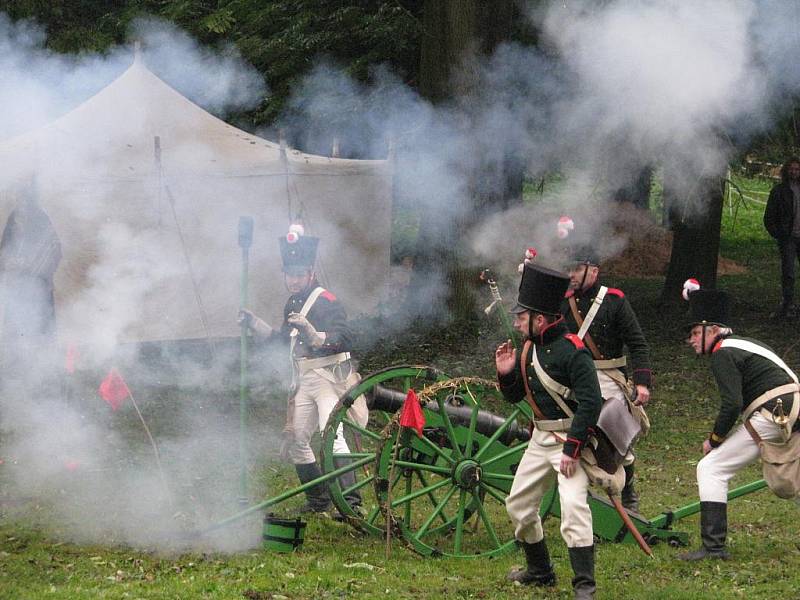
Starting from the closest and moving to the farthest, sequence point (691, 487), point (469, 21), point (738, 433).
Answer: point (738, 433), point (691, 487), point (469, 21)

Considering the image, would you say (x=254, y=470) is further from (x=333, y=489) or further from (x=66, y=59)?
(x=66, y=59)

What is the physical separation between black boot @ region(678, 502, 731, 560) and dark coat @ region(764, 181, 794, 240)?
302 inches

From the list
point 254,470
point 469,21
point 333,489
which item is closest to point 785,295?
point 469,21

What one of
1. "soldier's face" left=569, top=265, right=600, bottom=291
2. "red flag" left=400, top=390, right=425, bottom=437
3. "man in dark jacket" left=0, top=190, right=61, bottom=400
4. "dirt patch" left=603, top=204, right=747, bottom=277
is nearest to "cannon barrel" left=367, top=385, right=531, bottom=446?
"red flag" left=400, top=390, right=425, bottom=437

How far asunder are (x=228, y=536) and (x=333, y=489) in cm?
74

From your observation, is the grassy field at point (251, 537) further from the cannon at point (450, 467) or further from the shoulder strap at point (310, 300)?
the shoulder strap at point (310, 300)

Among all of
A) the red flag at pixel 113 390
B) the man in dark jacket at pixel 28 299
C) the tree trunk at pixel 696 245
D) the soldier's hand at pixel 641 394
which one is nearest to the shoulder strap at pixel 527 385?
the soldier's hand at pixel 641 394

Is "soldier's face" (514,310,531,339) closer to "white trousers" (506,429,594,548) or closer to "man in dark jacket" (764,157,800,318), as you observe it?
"white trousers" (506,429,594,548)

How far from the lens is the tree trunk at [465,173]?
12680mm

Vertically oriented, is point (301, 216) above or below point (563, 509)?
above

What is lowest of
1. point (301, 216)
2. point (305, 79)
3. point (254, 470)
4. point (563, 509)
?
point (254, 470)

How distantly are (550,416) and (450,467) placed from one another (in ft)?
3.41

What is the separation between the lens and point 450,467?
7.04 m

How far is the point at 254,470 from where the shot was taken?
9.34m
